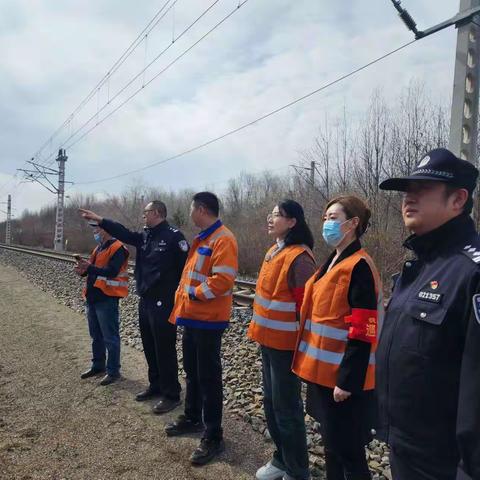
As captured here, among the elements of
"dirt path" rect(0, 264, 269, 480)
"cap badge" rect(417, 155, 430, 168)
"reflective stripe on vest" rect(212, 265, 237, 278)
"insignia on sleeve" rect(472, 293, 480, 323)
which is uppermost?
"cap badge" rect(417, 155, 430, 168)

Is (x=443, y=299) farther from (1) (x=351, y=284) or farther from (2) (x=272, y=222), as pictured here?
(2) (x=272, y=222)

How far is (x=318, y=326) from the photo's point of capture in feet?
8.70

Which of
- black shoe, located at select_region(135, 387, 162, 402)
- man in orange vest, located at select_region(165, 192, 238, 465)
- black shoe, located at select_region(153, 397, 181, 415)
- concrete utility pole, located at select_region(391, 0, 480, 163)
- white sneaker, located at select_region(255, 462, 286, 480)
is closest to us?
white sneaker, located at select_region(255, 462, 286, 480)

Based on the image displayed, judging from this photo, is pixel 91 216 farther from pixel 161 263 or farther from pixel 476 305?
pixel 476 305

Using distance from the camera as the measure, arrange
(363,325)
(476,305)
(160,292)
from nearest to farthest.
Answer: (476,305)
(363,325)
(160,292)

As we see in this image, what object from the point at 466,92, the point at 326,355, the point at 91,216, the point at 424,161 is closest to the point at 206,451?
the point at 326,355

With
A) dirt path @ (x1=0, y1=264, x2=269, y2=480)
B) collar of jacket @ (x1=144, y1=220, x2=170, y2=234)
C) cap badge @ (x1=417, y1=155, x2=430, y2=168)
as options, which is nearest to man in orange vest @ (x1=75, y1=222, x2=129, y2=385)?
dirt path @ (x1=0, y1=264, x2=269, y2=480)

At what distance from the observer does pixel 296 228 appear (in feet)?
10.9

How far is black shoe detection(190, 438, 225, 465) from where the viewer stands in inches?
139

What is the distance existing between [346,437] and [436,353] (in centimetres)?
107

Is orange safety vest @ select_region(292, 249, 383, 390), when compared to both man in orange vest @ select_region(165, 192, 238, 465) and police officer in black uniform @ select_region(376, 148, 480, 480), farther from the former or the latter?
man in orange vest @ select_region(165, 192, 238, 465)

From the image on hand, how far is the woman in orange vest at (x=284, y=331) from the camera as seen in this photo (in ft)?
10.2

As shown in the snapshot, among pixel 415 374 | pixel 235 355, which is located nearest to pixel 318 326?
pixel 415 374

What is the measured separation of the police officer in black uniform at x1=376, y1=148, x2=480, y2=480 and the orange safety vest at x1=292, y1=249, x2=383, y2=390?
45 centimetres
